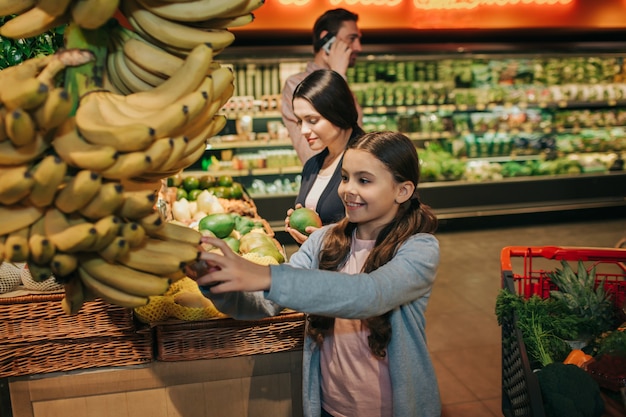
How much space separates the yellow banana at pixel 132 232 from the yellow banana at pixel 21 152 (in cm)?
18

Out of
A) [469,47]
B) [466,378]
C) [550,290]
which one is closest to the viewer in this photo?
[550,290]

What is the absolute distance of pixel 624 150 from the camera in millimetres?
7445

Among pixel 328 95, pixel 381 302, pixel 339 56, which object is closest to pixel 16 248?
pixel 381 302

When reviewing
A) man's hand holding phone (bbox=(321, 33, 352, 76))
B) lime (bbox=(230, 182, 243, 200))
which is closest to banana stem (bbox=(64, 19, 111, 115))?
man's hand holding phone (bbox=(321, 33, 352, 76))

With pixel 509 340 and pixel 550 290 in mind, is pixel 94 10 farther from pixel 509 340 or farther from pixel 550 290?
pixel 550 290

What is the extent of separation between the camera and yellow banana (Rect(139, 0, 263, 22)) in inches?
40.3

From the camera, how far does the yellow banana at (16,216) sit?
96cm

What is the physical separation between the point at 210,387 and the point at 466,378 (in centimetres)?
197

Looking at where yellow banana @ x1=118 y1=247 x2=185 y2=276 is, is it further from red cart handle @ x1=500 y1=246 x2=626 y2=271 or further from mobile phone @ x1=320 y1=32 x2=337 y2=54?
mobile phone @ x1=320 y1=32 x2=337 y2=54

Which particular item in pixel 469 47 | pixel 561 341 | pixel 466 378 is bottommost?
pixel 466 378

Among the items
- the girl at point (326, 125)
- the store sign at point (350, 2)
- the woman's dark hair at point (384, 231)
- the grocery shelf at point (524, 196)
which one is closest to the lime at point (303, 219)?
the girl at point (326, 125)

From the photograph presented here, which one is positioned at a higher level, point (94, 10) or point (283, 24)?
point (283, 24)

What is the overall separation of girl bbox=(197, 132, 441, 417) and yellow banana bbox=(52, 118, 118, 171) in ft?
2.01

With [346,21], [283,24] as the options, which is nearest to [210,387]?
[346,21]
